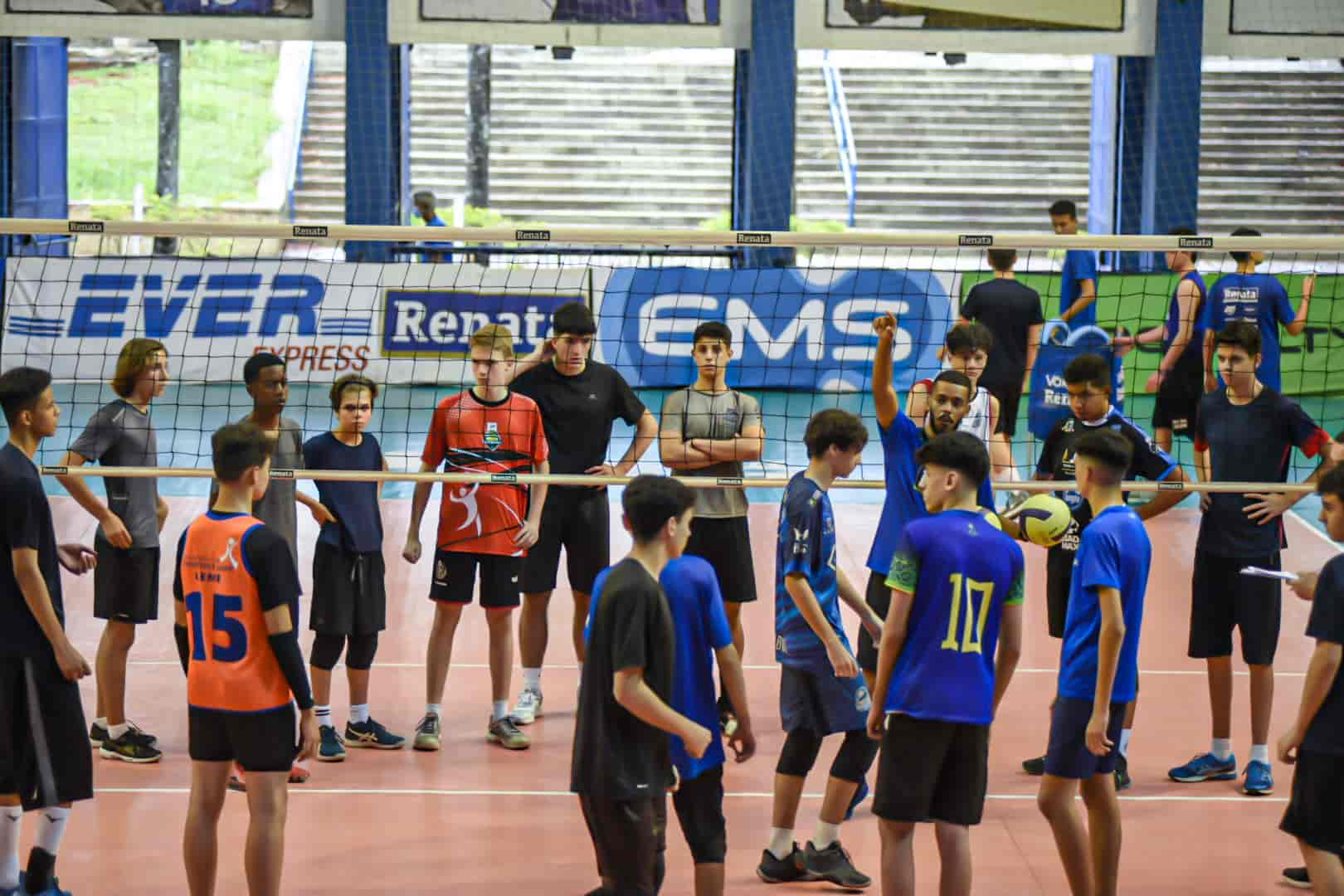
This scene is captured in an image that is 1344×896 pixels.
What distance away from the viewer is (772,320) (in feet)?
55.1

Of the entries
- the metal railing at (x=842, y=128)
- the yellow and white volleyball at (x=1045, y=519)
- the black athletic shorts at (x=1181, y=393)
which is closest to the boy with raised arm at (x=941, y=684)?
the yellow and white volleyball at (x=1045, y=519)

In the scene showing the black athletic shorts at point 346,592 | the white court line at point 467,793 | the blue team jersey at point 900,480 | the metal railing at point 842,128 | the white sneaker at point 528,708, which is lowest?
the white court line at point 467,793

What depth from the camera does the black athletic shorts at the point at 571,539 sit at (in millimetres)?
7855

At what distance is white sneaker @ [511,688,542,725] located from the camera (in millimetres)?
7914

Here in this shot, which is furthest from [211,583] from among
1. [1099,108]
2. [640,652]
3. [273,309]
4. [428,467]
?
[1099,108]

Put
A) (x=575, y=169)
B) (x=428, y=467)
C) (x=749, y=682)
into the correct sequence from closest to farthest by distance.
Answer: (x=428, y=467)
(x=749, y=682)
(x=575, y=169)

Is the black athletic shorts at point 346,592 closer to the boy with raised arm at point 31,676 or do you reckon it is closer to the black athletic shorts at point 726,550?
the black athletic shorts at point 726,550

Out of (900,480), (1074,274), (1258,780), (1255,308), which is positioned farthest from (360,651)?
(1074,274)

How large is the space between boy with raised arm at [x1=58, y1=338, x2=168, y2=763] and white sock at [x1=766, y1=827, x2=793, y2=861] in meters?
3.01

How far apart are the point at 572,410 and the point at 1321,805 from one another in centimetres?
400

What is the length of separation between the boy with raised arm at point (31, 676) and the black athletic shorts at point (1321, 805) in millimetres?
4168

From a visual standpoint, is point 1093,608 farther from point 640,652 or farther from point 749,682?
point 749,682

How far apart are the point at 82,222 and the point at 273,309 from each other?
368 inches

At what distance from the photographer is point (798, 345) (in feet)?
55.4
